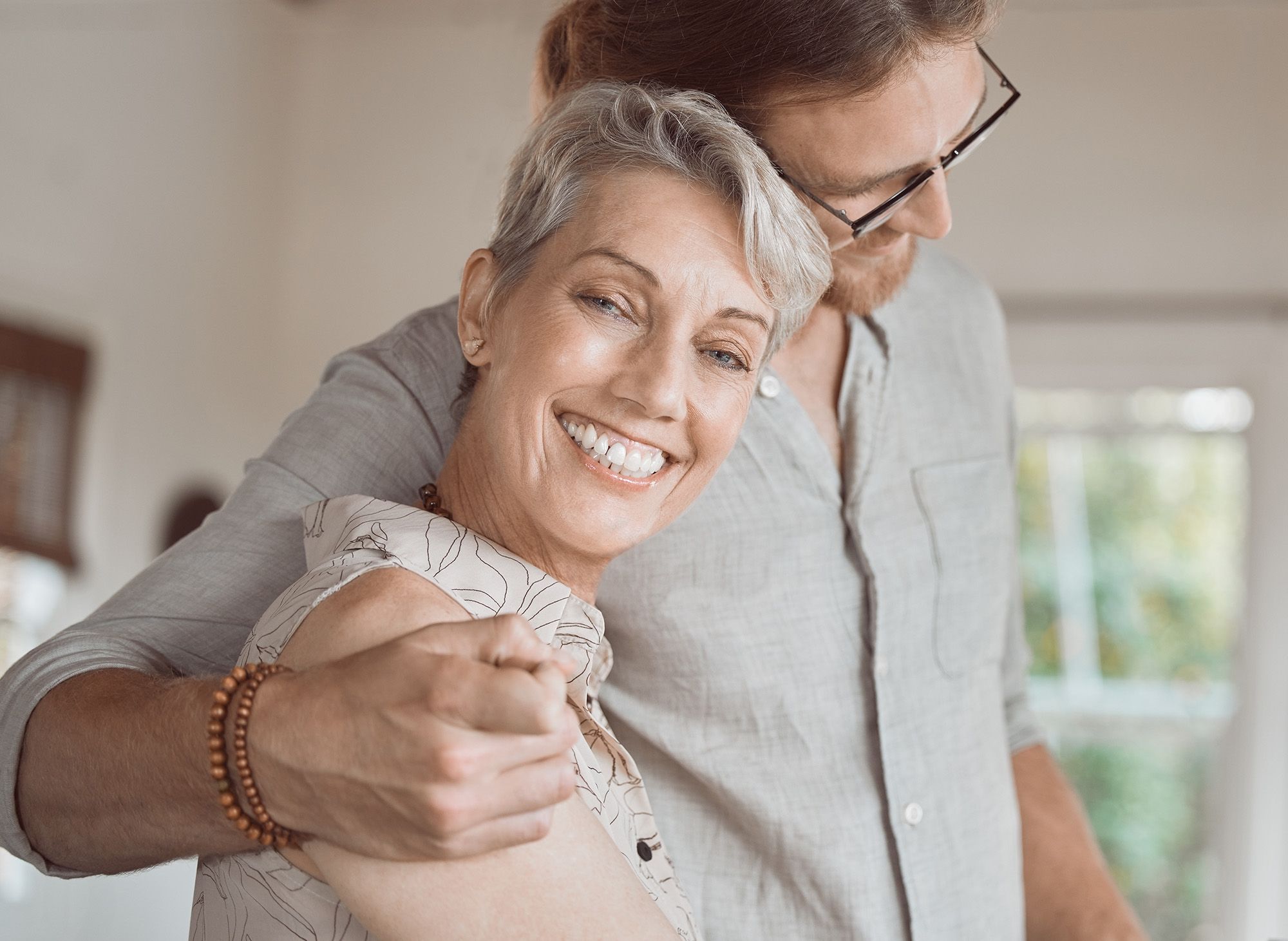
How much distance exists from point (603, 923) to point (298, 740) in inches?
8.8

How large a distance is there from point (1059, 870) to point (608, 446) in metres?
0.99

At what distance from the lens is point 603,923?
71cm

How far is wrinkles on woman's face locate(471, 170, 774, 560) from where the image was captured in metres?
0.89

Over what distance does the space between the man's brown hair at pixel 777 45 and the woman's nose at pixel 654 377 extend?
0.92 feet

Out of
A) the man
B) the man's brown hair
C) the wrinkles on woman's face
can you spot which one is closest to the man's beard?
the man

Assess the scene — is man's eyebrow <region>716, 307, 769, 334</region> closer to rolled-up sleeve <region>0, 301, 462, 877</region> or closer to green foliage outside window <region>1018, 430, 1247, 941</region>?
rolled-up sleeve <region>0, 301, 462, 877</region>

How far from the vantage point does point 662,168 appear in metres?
0.92

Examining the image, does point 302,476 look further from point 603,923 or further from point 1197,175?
point 1197,175

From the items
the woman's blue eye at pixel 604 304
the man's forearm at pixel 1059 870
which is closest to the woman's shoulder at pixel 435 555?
the woman's blue eye at pixel 604 304

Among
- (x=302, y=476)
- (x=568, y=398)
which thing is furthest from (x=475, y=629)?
(x=302, y=476)

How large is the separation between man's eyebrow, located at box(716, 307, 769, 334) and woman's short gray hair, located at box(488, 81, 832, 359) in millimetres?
24

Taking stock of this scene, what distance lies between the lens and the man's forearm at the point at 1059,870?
142cm

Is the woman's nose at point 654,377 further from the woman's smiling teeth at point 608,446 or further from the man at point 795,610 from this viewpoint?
the man at point 795,610

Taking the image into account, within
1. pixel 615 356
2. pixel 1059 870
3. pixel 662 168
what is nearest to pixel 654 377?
pixel 615 356
